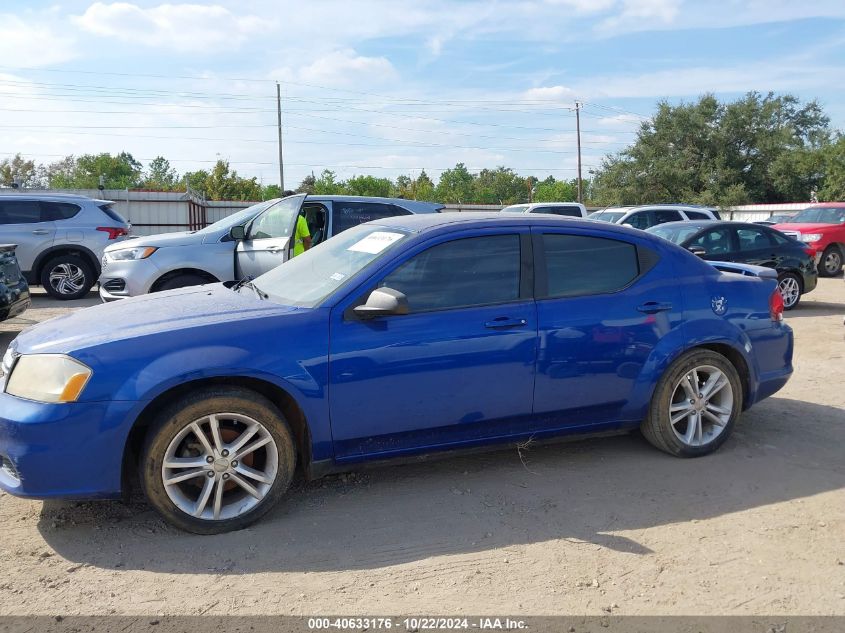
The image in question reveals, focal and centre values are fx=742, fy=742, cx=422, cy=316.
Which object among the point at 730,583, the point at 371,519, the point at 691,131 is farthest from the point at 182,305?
the point at 691,131

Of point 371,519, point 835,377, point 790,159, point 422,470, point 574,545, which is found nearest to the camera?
point 574,545

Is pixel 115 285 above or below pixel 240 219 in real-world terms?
below

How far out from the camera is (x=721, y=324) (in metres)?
4.82

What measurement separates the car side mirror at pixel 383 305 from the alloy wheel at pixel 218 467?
79 centimetres

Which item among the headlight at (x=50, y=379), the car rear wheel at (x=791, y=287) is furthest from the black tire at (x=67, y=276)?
the car rear wheel at (x=791, y=287)

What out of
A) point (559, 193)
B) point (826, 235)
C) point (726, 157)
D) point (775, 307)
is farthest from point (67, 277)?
point (559, 193)

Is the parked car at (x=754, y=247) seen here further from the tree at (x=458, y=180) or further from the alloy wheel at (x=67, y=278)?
the tree at (x=458, y=180)

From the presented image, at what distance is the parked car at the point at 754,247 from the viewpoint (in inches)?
465

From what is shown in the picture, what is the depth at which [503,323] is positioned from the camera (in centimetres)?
424

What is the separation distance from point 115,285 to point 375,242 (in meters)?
5.59

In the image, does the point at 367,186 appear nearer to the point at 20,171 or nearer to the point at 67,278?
the point at 20,171

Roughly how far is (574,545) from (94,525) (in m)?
2.46

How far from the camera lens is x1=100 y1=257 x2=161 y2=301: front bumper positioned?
878 centimetres

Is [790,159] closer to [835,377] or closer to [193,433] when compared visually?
[835,377]
